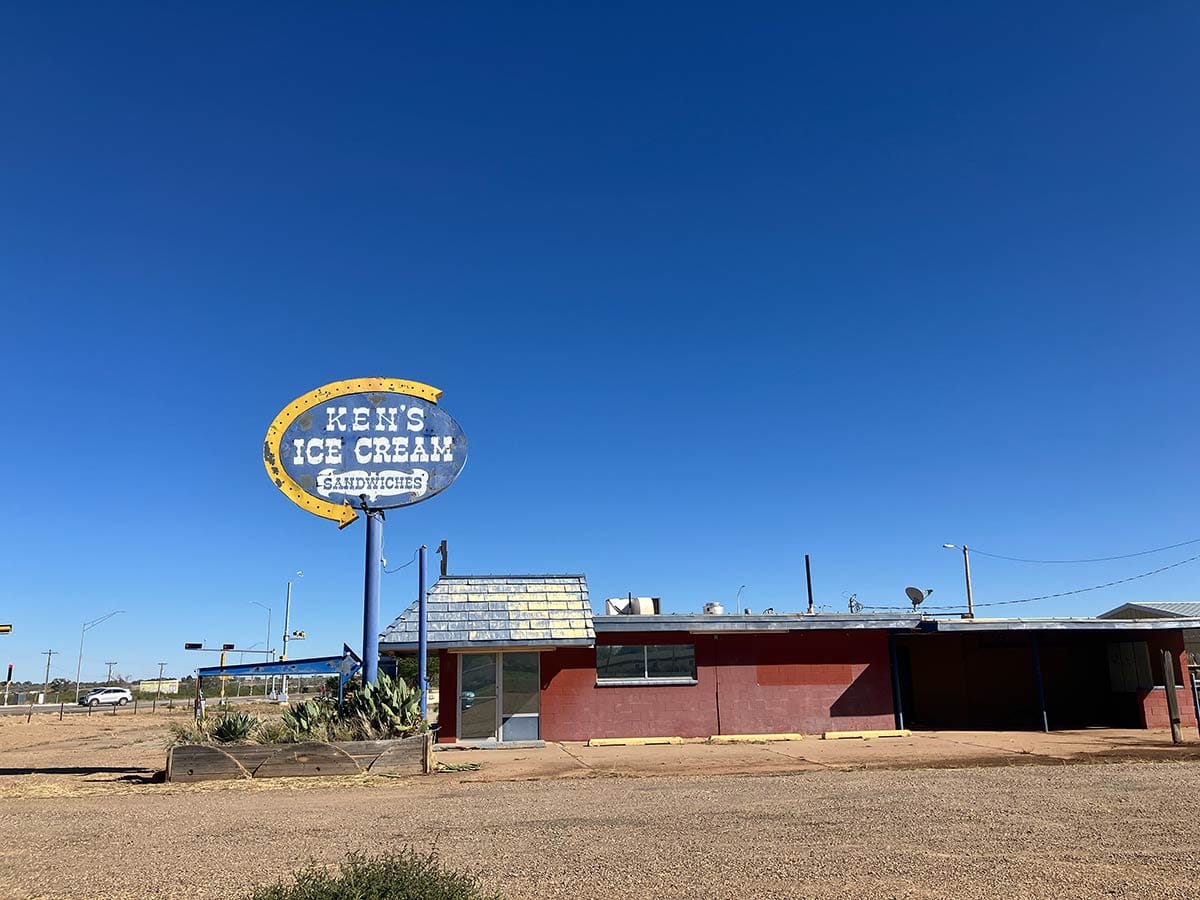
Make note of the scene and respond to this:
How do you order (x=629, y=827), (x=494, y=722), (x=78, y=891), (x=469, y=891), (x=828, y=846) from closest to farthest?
(x=469, y=891), (x=78, y=891), (x=828, y=846), (x=629, y=827), (x=494, y=722)

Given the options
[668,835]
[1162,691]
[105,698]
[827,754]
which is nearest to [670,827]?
[668,835]

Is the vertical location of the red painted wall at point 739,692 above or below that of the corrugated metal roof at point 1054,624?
below

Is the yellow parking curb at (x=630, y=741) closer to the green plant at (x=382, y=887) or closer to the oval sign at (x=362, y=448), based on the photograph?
the oval sign at (x=362, y=448)

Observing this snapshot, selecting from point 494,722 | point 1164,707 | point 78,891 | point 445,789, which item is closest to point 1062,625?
point 1164,707

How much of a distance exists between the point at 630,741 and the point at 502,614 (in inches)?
181

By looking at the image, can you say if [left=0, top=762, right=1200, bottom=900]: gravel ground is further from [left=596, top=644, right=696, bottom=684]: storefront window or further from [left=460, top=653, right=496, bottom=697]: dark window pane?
[left=596, top=644, right=696, bottom=684]: storefront window

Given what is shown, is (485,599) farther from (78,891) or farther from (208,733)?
(78,891)

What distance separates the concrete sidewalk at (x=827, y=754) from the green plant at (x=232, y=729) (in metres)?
4.01

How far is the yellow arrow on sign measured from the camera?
1945cm

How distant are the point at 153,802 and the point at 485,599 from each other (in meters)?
10.7

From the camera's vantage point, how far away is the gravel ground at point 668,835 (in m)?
7.87

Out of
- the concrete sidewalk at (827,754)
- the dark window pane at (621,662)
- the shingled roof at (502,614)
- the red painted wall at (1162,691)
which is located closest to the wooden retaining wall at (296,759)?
the concrete sidewalk at (827,754)

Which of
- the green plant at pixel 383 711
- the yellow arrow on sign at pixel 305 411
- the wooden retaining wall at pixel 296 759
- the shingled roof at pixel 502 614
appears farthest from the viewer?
the shingled roof at pixel 502 614

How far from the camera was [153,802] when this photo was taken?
43.6 ft
